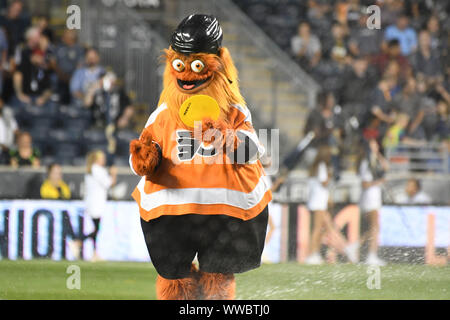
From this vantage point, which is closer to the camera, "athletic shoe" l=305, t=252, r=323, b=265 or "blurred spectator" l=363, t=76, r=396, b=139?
"athletic shoe" l=305, t=252, r=323, b=265

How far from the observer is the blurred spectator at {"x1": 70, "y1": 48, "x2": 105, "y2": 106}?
827 cm

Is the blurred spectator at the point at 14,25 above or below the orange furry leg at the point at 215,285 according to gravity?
above

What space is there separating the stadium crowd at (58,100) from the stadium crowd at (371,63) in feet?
7.51

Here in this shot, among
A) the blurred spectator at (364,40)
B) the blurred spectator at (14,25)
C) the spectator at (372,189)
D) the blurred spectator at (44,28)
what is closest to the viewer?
the spectator at (372,189)

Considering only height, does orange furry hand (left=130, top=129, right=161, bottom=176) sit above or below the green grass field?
above

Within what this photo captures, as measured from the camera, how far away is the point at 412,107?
8.91 meters

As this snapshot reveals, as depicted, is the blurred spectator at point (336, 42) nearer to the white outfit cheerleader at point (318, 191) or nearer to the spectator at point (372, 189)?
the spectator at point (372, 189)

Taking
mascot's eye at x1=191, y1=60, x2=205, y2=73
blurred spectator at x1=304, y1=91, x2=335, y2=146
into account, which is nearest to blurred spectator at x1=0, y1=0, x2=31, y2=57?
blurred spectator at x1=304, y1=91, x2=335, y2=146

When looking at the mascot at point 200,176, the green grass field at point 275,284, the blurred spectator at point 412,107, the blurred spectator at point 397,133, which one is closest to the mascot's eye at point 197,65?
the mascot at point 200,176

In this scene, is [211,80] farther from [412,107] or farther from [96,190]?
[412,107]

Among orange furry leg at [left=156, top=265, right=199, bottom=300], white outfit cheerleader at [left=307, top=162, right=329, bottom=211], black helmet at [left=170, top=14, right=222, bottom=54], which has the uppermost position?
black helmet at [left=170, top=14, right=222, bottom=54]

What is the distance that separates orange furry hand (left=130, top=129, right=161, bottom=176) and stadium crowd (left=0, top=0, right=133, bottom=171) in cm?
470

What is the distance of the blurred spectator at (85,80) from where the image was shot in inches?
325
